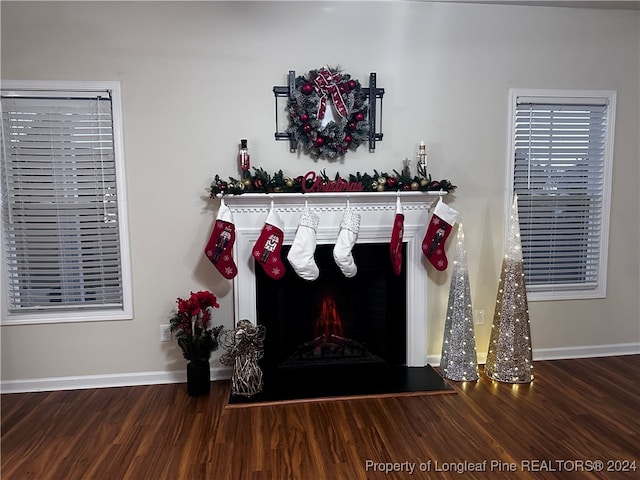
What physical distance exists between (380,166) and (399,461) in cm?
188

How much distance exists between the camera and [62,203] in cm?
299

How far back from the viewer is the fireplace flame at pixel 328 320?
3.19 metres

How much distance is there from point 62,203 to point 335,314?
6.56 feet

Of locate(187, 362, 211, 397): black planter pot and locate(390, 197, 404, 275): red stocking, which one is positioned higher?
locate(390, 197, 404, 275): red stocking

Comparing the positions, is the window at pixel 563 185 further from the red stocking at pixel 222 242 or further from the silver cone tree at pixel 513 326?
the red stocking at pixel 222 242

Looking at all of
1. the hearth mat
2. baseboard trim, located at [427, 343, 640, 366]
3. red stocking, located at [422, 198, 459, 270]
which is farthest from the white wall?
baseboard trim, located at [427, 343, 640, 366]

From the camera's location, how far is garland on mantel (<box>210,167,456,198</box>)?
286cm

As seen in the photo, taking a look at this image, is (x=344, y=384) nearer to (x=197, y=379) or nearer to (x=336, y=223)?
(x=197, y=379)

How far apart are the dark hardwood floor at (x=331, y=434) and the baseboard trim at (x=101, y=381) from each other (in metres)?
0.06

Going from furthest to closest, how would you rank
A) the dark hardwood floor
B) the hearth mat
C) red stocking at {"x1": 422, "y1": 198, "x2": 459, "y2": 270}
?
red stocking at {"x1": 422, "y1": 198, "x2": 459, "y2": 270}
the hearth mat
the dark hardwood floor

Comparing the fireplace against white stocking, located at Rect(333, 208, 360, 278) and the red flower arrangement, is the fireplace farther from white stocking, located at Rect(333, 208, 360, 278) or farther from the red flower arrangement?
the red flower arrangement

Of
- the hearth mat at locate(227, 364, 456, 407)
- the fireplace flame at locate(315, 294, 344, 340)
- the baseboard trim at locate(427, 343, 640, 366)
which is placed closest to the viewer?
the hearth mat at locate(227, 364, 456, 407)

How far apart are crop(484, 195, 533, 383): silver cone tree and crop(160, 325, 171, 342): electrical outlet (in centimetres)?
225

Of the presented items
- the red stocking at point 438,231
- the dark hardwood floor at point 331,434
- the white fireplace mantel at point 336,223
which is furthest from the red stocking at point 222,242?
the red stocking at point 438,231
